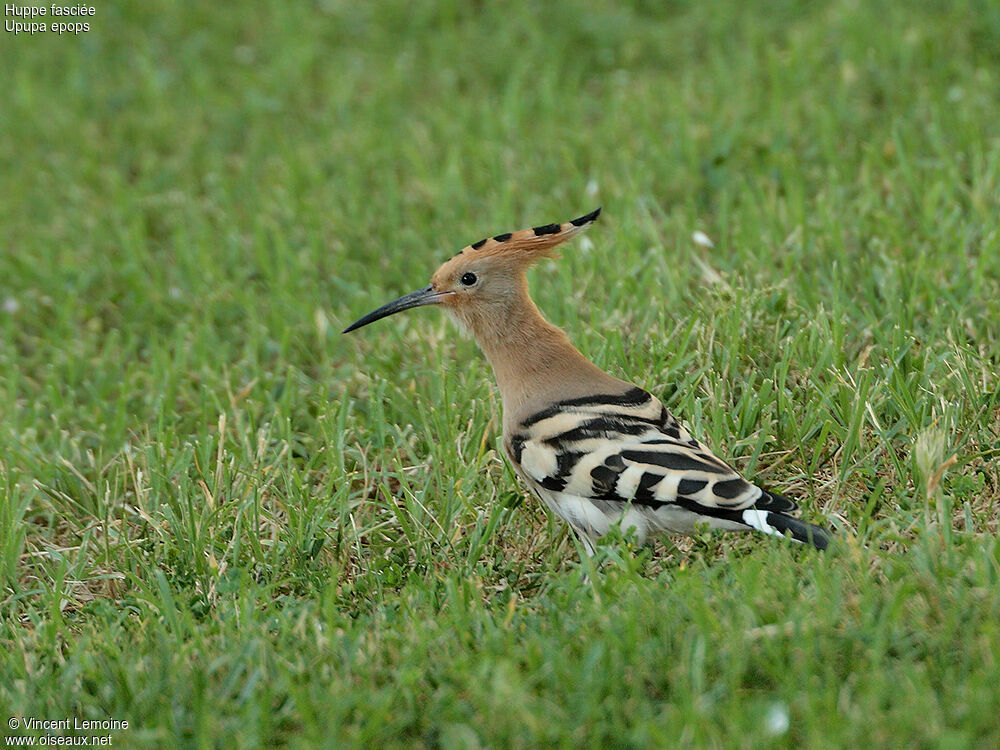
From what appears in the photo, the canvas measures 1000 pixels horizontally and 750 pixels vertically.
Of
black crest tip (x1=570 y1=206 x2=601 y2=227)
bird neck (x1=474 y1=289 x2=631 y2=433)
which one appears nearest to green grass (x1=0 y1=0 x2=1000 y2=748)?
bird neck (x1=474 y1=289 x2=631 y2=433)

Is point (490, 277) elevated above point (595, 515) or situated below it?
above

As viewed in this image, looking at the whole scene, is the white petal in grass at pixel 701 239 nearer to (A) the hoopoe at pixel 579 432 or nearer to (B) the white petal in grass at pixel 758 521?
(A) the hoopoe at pixel 579 432

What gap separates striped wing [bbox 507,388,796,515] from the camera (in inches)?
118

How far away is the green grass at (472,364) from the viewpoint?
99.4 inches

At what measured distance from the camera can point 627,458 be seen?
3145mm

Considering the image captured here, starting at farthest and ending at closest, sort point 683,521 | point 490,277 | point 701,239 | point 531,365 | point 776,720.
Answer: point 701,239 < point 490,277 < point 531,365 < point 683,521 < point 776,720

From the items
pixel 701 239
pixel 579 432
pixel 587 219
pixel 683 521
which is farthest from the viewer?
pixel 701 239

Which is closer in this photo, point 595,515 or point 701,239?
point 595,515

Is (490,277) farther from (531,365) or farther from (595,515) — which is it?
(595,515)

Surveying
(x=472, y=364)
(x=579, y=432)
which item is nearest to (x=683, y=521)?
(x=579, y=432)

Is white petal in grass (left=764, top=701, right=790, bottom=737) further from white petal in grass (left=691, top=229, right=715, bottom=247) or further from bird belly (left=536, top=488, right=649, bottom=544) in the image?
white petal in grass (left=691, top=229, right=715, bottom=247)

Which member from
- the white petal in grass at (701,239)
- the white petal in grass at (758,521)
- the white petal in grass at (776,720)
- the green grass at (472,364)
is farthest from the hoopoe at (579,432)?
the white petal in grass at (701,239)

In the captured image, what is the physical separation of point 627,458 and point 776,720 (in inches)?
39.6

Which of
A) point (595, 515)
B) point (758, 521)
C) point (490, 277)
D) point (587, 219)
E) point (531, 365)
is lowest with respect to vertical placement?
point (595, 515)
